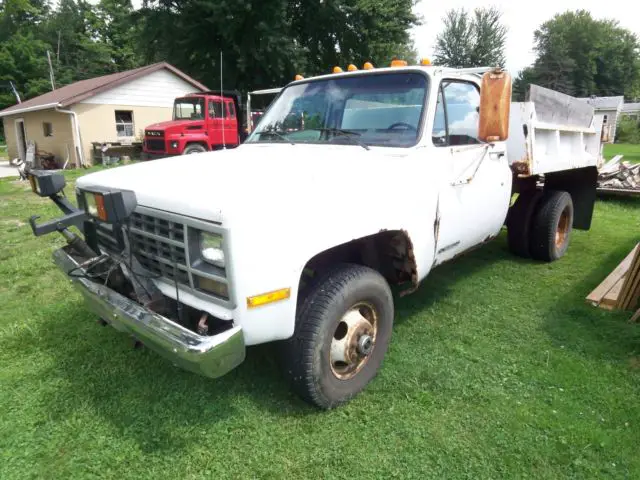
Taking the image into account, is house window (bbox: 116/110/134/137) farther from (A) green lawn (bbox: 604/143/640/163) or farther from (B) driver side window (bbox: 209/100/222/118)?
(A) green lawn (bbox: 604/143/640/163)

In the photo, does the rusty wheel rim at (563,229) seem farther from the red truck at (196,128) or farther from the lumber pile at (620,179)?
the red truck at (196,128)

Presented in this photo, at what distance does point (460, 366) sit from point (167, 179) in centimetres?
240

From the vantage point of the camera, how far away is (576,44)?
71500 mm

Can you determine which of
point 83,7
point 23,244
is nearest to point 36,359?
point 23,244

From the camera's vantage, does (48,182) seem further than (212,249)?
Yes

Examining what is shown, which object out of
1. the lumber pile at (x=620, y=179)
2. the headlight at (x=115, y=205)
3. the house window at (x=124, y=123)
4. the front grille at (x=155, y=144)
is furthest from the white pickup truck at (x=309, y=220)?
the house window at (x=124, y=123)

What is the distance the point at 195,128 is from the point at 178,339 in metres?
15.5

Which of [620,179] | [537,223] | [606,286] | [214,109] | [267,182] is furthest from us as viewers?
[214,109]

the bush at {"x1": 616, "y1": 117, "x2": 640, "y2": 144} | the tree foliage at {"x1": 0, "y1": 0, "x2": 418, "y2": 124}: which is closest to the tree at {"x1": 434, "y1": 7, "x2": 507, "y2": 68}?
the bush at {"x1": 616, "y1": 117, "x2": 640, "y2": 144}

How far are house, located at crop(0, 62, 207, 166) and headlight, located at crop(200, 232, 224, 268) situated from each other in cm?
2028

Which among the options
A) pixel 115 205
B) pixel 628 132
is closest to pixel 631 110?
pixel 628 132

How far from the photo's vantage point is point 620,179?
1045 cm

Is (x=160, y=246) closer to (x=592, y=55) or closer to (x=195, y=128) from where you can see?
(x=195, y=128)

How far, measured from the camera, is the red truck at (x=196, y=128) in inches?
631
